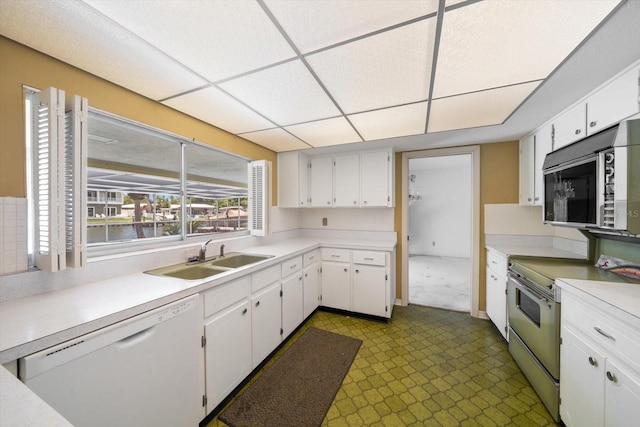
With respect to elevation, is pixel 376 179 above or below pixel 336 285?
above

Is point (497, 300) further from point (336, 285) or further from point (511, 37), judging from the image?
point (511, 37)

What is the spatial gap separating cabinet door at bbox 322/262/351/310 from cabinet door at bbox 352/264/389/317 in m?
0.09

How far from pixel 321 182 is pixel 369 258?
130 centimetres

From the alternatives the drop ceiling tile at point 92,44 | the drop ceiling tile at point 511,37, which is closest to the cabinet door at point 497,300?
the drop ceiling tile at point 511,37

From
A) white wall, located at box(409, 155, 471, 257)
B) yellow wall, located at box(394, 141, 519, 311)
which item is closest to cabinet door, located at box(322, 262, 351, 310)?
yellow wall, located at box(394, 141, 519, 311)

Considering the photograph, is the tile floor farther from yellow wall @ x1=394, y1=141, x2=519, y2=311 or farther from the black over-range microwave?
the black over-range microwave

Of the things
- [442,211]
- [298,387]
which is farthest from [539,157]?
[442,211]

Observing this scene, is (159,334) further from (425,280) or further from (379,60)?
(425,280)

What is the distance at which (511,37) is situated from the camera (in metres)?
1.14

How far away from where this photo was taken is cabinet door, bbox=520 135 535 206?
2.48 meters

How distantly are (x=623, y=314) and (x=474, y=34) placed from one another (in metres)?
1.47

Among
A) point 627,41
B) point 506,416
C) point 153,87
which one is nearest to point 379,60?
point 627,41

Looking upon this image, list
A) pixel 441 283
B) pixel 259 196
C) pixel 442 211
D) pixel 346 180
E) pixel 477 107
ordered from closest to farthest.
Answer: pixel 477 107, pixel 259 196, pixel 346 180, pixel 441 283, pixel 442 211

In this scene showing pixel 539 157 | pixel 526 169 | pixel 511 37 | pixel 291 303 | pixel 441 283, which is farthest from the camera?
pixel 441 283
